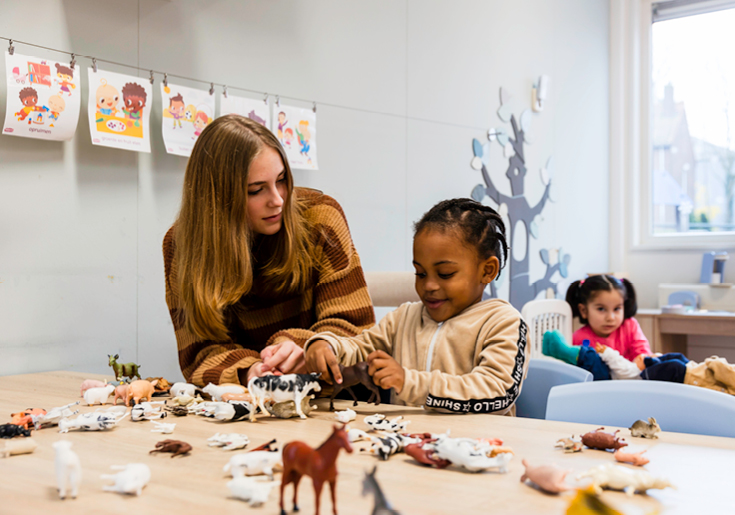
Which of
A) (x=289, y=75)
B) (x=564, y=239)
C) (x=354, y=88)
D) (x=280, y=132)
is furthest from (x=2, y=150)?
(x=564, y=239)

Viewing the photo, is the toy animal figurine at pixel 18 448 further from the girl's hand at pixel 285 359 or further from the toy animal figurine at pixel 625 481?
the toy animal figurine at pixel 625 481

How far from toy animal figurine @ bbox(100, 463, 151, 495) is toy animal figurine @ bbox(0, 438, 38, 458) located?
17 centimetres

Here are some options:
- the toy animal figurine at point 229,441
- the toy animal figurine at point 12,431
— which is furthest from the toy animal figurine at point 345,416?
the toy animal figurine at point 12,431

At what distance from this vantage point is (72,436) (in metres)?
0.77

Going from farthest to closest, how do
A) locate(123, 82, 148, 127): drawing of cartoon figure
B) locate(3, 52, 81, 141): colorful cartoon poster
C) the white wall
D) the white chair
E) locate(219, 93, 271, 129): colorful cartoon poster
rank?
the white chair < locate(219, 93, 271, 129): colorful cartoon poster < locate(123, 82, 148, 127): drawing of cartoon figure < the white wall < locate(3, 52, 81, 141): colorful cartoon poster

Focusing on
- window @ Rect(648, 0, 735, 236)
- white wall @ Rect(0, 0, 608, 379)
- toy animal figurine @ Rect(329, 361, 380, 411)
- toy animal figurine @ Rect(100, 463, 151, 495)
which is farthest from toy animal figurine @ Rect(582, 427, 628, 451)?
window @ Rect(648, 0, 735, 236)

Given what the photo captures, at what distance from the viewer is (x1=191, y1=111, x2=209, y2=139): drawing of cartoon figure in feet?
5.97

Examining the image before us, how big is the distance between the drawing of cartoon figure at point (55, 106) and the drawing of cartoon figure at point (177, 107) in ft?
1.01

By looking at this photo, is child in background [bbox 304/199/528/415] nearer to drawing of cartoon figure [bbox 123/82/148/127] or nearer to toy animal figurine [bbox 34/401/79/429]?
toy animal figurine [bbox 34/401/79/429]

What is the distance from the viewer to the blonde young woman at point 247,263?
1195mm

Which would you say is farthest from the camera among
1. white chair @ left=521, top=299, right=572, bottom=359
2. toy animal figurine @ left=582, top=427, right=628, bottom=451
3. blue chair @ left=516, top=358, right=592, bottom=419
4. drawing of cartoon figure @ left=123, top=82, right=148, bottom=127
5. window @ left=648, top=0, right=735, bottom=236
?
window @ left=648, top=0, right=735, bottom=236

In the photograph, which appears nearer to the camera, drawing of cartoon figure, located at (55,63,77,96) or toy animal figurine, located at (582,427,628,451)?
toy animal figurine, located at (582,427,628,451)

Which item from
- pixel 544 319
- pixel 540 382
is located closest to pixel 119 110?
pixel 540 382

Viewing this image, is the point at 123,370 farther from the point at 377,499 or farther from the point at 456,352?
the point at 377,499
